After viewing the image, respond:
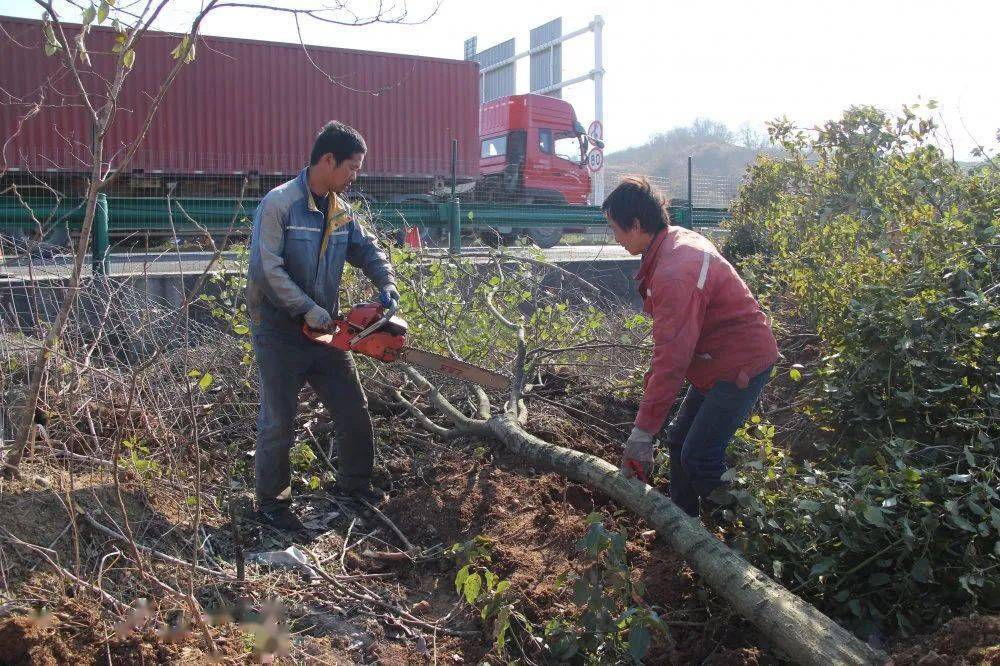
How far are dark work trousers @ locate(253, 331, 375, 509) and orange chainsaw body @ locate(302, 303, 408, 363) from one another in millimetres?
136

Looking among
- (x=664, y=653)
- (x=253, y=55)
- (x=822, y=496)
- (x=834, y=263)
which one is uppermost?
(x=253, y=55)

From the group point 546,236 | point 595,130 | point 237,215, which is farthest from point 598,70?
point 237,215

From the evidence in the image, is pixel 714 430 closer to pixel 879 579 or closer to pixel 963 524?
pixel 879 579

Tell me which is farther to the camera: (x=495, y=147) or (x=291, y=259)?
(x=495, y=147)

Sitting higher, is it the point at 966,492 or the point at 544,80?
the point at 544,80

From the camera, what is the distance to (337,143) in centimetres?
376

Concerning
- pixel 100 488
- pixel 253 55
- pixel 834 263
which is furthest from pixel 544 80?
pixel 100 488

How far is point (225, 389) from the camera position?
5082 mm

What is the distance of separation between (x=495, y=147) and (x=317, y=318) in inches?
630

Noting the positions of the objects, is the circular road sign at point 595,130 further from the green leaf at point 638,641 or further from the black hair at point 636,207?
the green leaf at point 638,641

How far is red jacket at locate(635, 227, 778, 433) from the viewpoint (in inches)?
120

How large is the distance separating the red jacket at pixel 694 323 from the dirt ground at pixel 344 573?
0.78m

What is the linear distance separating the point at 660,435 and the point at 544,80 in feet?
79.6

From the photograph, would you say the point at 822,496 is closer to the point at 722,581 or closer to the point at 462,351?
the point at 722,581
